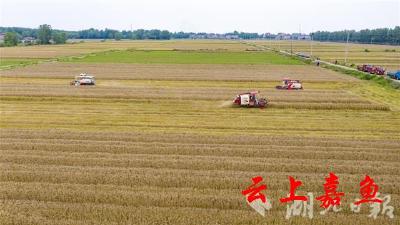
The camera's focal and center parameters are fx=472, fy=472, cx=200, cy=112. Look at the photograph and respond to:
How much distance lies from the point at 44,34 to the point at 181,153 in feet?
587

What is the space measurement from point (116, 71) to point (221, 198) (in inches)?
1872

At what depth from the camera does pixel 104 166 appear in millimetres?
17859

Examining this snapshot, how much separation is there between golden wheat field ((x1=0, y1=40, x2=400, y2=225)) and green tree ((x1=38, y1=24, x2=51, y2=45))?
154m

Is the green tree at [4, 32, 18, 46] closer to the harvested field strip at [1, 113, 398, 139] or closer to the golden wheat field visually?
the golden wheat field

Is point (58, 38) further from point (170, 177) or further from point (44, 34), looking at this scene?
point (170, 177)

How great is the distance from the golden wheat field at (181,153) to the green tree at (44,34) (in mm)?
154221

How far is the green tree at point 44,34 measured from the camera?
184 metres

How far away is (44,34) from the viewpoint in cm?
18512

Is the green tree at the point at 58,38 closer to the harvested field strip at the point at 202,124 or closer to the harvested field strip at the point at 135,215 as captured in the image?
the harvested field strip at the point at 202,124

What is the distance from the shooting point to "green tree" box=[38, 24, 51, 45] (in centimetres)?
18400

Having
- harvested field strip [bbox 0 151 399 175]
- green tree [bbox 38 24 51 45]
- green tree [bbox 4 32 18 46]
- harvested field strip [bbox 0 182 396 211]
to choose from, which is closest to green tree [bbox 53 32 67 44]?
green tree [bbox 38 24 51 45]

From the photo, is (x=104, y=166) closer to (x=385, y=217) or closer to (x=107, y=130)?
(x=107, y=130)

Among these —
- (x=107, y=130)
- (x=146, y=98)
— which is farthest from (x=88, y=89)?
(x=107, y=130)

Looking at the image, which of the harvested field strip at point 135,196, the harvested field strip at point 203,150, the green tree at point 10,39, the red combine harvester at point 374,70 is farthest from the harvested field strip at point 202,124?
the green tree at point 10,39
